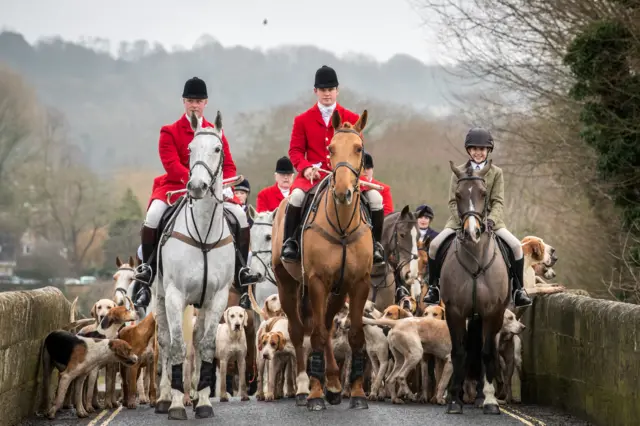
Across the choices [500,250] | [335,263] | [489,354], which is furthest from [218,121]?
[489,354]

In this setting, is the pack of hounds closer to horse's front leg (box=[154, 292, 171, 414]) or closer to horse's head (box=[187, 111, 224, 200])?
horse's front leg (box=[154, 292, 171, 414])

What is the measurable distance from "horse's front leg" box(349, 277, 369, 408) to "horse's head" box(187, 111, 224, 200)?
1.69m

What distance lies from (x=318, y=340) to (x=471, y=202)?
198 centimetres

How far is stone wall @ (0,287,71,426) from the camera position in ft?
37.3

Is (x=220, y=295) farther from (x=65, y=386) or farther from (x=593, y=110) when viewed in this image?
(x=593, y=110)

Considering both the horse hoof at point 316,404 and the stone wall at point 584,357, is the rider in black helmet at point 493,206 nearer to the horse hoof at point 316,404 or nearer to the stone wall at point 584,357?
the stone wall at point 584,357

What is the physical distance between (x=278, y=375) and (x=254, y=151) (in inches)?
2094

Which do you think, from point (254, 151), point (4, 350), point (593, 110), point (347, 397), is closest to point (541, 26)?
point (593, 110)

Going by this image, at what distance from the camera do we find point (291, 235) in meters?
13.7

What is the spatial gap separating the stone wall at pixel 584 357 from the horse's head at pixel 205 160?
A: 3.67m

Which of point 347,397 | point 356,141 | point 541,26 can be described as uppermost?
point 541,26

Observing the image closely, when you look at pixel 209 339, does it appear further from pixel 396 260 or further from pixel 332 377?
A: pixel 396 260

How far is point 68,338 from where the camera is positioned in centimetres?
1324

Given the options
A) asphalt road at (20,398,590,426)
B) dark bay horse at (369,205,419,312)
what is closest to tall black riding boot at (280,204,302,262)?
asphalt road at (20,398,590,426)
